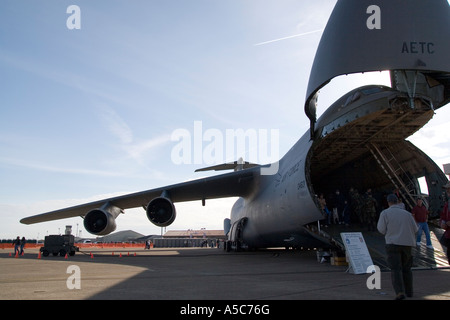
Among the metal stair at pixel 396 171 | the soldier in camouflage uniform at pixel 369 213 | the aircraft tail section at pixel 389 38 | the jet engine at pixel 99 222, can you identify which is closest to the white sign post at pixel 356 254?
the aircraft tail section at pixel 389 38

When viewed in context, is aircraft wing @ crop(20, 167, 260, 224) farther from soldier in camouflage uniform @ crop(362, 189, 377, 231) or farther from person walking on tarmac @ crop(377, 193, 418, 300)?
person walking on tarmac @ crop(377, 193, 418, 300)

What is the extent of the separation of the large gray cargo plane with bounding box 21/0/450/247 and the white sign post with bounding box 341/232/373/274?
5.89 feet

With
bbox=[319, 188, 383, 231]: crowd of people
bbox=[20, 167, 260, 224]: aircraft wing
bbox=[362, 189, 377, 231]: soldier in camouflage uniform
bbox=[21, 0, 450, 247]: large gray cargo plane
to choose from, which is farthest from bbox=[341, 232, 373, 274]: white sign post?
bbox=[20, 167, 260, 224]: aircraft wing

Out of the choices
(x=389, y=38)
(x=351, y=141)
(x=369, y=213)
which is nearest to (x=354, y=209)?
(x=369, y=213)

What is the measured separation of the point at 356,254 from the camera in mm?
7664

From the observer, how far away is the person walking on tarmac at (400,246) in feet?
14.8

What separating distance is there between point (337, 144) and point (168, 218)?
7239 millimetres

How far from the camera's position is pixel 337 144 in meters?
12.0

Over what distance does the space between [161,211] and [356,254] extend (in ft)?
29.9

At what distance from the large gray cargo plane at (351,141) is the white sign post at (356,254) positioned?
179 cm
